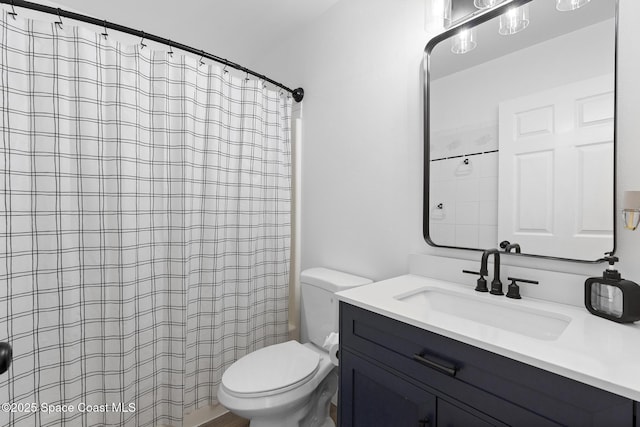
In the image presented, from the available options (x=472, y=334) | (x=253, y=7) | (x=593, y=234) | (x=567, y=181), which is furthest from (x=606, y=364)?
(x=253, y=7)

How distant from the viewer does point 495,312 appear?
3.47ft

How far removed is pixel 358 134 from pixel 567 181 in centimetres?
97

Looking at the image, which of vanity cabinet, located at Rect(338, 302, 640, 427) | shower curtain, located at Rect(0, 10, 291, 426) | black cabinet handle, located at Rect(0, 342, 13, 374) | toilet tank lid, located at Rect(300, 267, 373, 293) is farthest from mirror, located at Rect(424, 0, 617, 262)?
black cabinet handle, located at Rect(0, 342, 13, 374)

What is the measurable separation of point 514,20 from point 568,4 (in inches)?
6.2

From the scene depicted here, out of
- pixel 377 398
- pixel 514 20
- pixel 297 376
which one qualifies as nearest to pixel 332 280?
pixel 297 376

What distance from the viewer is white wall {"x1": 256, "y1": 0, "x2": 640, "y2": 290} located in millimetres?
1438

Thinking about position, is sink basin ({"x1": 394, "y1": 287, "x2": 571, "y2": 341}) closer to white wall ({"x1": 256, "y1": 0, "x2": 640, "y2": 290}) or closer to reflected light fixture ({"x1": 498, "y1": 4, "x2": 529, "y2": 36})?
white wall ({"x1": 256, "y1": 0, "x2": 640, "y2": 290})

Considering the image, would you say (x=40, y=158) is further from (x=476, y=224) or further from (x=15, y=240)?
(x=476, y=224)

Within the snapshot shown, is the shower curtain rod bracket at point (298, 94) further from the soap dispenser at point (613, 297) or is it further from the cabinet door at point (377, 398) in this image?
the soap dispenser at point (613, 297)

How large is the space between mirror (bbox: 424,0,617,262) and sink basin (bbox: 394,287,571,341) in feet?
0.76

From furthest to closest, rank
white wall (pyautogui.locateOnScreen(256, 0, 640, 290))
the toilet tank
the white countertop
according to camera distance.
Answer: the toilet tank < white wall (pyautogui.locateOnScreen(256, 0, 640, 290)) < the white countertop

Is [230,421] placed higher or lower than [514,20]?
lower

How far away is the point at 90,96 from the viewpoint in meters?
1.24

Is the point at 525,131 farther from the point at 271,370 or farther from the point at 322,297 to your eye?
the point at 271,370
